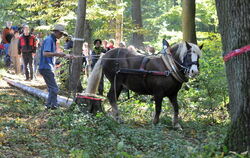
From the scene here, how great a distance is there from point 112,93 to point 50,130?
253 centimetres

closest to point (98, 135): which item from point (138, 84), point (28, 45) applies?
point (138, 84)

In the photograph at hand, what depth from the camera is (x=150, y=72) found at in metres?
9.72

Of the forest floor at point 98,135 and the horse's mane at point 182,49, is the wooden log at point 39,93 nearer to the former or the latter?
the forest floor at point 98,135

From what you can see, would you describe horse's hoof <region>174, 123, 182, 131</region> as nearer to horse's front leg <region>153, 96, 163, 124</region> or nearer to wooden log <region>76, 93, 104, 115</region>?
horse's front leg <region>153, 96, 163, 124</region>

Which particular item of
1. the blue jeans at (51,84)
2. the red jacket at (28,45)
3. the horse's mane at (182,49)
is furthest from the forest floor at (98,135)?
the red jacket at (28,45)

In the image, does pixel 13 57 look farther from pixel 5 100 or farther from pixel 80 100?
pixel 80 100

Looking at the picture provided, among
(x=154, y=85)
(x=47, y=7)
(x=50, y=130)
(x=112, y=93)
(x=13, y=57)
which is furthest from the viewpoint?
(x=13, y=57)

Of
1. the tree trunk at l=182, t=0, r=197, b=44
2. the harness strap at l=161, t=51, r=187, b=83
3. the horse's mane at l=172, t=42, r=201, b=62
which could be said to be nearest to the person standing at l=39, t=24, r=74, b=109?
the harness strap at l=161, t=51, r=187, b=83

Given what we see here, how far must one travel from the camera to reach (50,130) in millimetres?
8258

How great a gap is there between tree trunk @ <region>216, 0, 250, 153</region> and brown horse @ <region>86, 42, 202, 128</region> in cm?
314

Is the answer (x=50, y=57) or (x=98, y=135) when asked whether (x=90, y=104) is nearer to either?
(x=50, y=57)

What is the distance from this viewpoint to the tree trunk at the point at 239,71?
19.2ft

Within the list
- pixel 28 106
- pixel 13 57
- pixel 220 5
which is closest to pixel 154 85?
pixel 28 106

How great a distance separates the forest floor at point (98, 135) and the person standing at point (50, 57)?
0.46 m
